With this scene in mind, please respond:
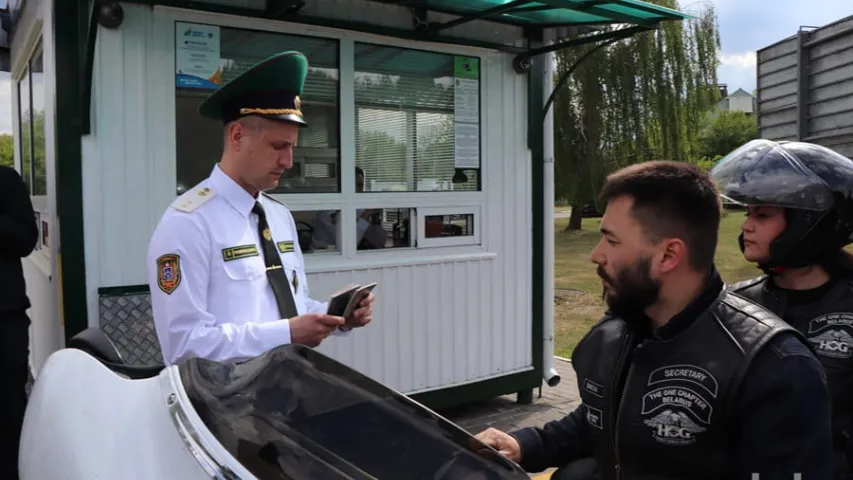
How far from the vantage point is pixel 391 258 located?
513 cm

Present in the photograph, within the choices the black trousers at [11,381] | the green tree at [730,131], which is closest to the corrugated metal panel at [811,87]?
the black trousers at [11,381]

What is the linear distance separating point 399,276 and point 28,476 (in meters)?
3.54

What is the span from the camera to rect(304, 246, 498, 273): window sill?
4812mm

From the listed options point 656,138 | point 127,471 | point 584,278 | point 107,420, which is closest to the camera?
point 127,471

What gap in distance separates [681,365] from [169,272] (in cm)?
165

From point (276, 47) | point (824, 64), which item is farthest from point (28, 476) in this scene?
point (824, 64)

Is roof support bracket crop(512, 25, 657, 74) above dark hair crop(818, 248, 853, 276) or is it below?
above

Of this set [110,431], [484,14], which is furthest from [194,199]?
[484,14]

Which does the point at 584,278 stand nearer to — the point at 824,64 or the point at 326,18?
the point at 824,64

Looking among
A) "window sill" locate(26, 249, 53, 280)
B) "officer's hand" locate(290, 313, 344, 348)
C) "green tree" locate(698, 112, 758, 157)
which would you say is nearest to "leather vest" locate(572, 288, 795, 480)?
"officer's hand" locate(290, 313, 344, 348)

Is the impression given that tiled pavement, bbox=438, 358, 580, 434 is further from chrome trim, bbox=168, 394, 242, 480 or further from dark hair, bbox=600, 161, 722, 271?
chrome trim, bbox=168, 394, 242, 480

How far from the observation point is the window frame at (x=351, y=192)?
4.25 metres

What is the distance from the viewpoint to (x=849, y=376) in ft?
7.00

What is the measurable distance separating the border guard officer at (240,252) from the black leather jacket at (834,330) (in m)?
1.44
